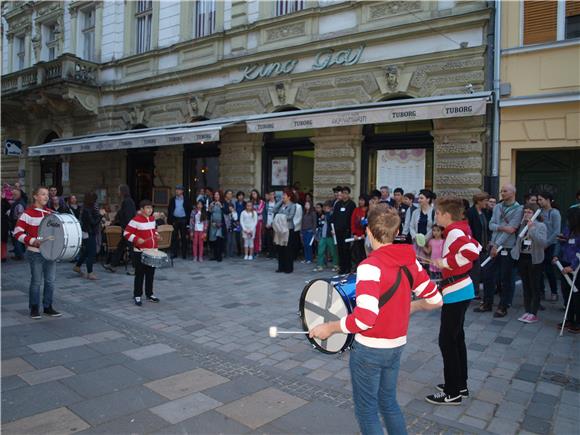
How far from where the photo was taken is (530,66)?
32.8 feet

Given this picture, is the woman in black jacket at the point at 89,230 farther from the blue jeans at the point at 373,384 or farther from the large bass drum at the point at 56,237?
the blue jeans at the point at 373,384

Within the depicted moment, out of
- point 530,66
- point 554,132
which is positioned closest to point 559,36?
point 530,66

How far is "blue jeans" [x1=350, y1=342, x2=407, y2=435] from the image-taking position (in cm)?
277

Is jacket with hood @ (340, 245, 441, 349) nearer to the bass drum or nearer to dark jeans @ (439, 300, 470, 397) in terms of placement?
the bass drum

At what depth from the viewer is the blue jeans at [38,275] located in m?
6.62

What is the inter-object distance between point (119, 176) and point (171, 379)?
15544 millimetres

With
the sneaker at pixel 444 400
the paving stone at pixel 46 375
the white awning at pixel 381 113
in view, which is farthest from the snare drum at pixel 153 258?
the white awning at pixel 381 113

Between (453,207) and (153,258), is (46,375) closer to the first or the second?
(153,258)

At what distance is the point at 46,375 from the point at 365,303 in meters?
3.53

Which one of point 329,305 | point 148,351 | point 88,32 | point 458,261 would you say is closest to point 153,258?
point 148,351

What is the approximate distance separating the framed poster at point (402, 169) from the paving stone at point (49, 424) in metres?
9.59

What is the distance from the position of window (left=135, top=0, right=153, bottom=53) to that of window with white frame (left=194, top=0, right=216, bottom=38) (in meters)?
2.67

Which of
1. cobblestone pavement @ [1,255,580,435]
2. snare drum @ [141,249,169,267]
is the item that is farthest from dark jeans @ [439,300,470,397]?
snare drum @ [141,249,169,267]

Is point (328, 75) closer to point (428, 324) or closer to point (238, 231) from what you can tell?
point (238, 231)
